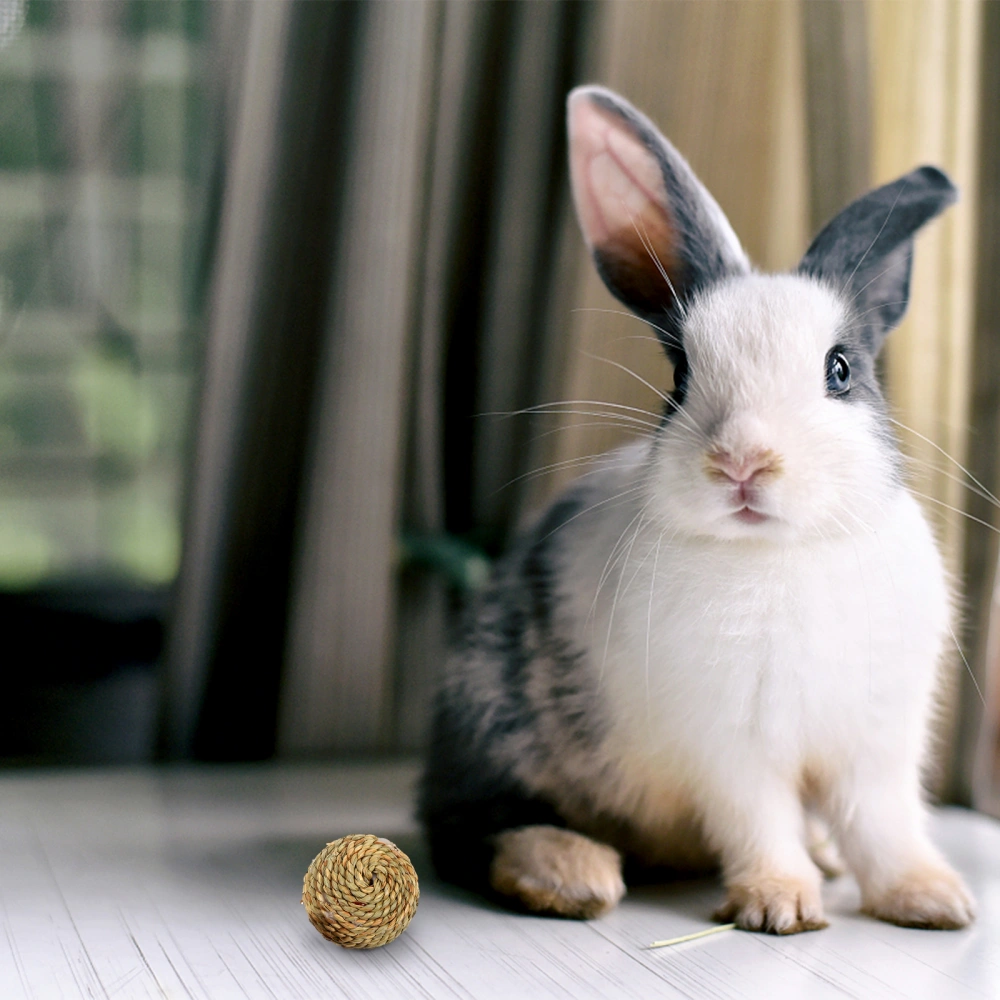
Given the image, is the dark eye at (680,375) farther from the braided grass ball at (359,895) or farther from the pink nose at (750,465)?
the braided grass ball at (359,895)

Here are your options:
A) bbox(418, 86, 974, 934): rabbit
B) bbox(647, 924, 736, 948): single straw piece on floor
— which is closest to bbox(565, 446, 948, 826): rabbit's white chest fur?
bbox(418, 86, 974, 934): rabbit

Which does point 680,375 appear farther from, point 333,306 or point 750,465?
point 333,306

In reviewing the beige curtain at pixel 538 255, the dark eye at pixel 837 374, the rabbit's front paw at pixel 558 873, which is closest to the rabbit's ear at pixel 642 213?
the dark eye at pixel 837 374

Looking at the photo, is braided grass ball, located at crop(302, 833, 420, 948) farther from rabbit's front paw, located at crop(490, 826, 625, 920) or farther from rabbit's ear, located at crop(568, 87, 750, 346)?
rabbit's ear, located at crop(568, 87, 750, 346)

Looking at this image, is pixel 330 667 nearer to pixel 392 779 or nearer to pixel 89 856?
pixel 392 779

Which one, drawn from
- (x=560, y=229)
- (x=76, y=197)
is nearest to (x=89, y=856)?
(x=76, y=197)
